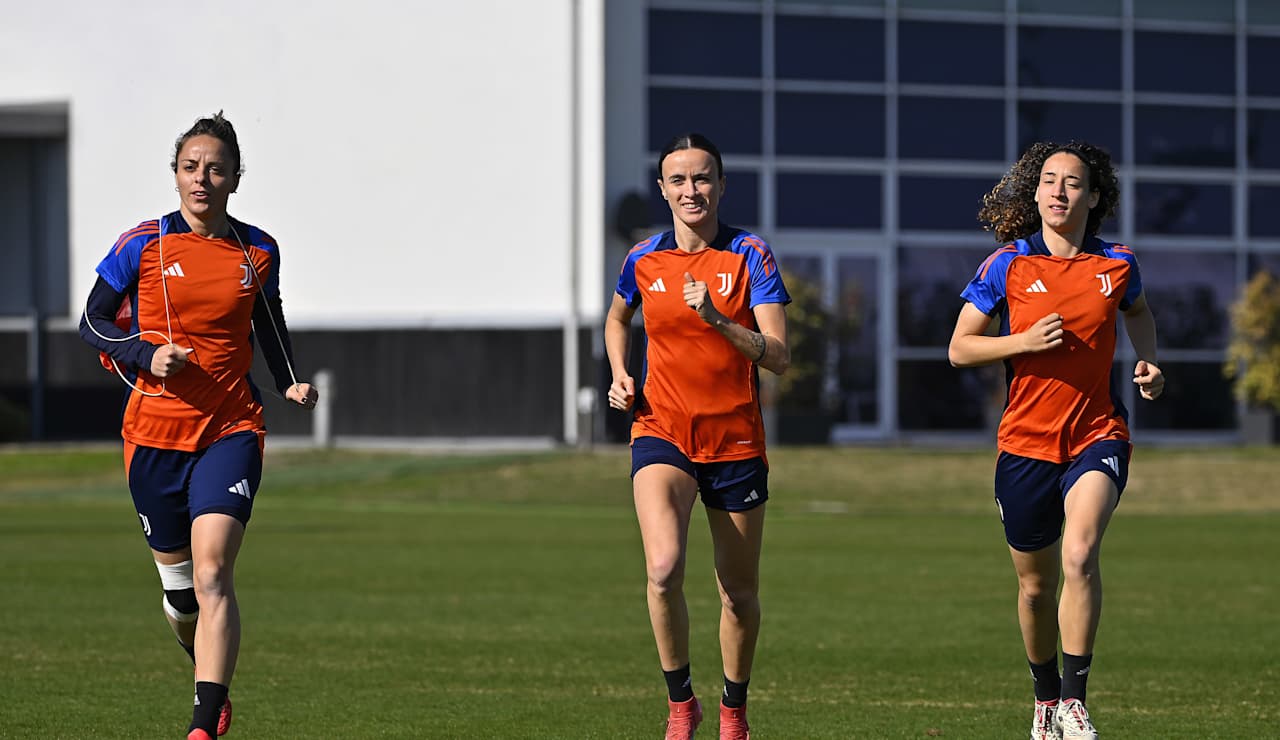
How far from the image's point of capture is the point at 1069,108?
1620 inches

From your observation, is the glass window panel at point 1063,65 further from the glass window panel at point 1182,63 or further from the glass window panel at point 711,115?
the glass window panel at point 711,115

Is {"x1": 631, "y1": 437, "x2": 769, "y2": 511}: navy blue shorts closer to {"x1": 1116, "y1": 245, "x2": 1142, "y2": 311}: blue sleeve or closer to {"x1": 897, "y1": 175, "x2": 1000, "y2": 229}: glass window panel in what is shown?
{"x1": 1116, "y1": 245, "x2": 1142, "y2": 311}: blue sleeve

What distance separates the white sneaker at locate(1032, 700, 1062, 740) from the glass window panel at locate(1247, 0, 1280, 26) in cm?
3638

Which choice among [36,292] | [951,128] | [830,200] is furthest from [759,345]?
[36,292]

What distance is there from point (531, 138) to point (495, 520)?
50.0 ft

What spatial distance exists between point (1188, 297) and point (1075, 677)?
35046 mm

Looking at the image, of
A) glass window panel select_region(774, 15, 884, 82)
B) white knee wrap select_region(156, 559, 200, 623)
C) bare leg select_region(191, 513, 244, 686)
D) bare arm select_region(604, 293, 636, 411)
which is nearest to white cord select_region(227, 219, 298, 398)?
bare leg select_region(191, 513, 244, 686)

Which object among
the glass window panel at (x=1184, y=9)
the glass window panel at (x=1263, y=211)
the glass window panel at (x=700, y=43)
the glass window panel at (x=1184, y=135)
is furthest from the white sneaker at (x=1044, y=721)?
the glass window panel at (x=1263, y=211)

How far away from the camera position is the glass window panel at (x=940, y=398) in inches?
1596

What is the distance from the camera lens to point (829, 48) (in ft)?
132

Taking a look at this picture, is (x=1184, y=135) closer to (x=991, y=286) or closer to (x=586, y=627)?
(x=586, y=627)

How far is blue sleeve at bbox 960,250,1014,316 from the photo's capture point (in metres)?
8.14

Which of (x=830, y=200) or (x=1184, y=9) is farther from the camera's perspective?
(x=1184, y=9)

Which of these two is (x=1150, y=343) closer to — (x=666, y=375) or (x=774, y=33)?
(x=666, y=375)
